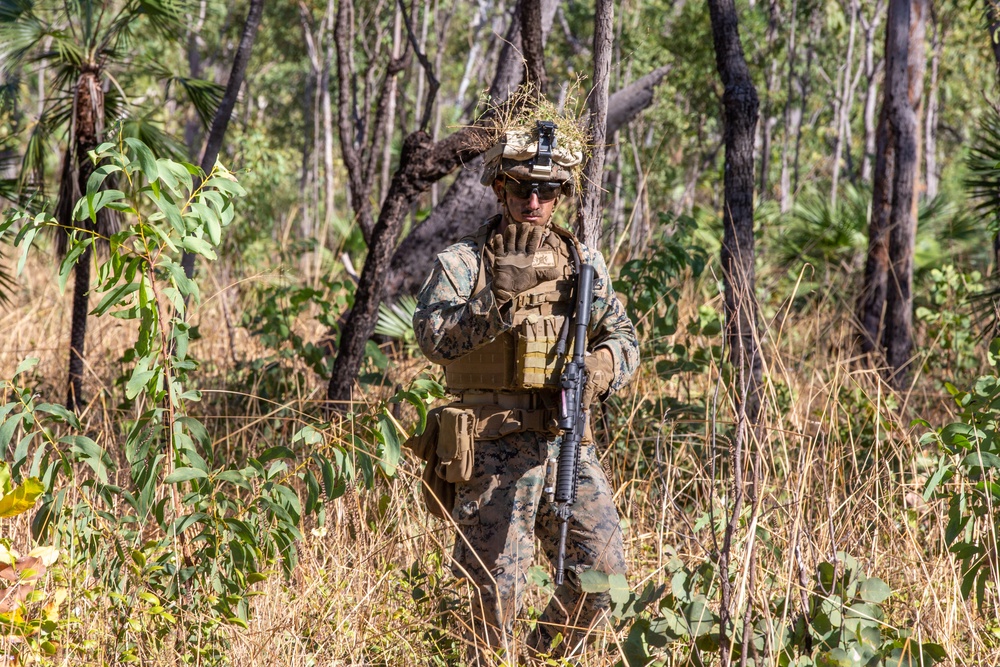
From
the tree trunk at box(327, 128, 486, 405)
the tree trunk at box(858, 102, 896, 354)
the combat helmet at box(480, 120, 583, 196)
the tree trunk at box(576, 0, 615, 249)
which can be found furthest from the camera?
the tree trunk at box(858, 102, 896, 354)

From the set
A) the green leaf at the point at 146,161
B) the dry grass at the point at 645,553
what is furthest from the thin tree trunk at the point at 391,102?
the green leaf at the point at 146,161

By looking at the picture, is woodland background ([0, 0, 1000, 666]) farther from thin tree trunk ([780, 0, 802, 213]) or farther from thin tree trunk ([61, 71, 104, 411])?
thin tree trunk ([780, 0, 802, 213])

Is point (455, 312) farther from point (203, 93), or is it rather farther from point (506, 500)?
point (203, 93)

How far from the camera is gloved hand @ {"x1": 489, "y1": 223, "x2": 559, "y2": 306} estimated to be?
2861 millimetres

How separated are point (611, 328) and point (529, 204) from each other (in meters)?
0.46

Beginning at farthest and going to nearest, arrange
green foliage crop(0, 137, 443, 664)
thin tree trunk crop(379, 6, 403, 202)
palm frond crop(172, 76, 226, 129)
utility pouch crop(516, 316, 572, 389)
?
1. thin tree trunk crop(379, 6, 403, 202)
2. palm frond crop(172, 76, 226, 129)
3. utility pouch crop(516, 316, 572, 389)
4. green foliage crop(0, 137, 443, 664)

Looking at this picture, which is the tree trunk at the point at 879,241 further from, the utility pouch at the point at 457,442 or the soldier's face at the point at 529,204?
the utility pouch at the point at 457,442

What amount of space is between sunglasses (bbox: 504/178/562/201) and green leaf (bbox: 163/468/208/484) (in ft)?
3.87

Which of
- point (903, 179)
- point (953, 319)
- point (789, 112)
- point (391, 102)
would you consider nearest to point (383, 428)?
point (953, 319)

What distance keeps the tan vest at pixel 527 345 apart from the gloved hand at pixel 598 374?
0.26ft

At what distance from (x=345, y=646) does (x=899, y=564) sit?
198 centimetres

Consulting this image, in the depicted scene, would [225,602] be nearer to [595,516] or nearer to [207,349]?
[595,516]

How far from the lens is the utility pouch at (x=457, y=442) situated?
9.30 feet

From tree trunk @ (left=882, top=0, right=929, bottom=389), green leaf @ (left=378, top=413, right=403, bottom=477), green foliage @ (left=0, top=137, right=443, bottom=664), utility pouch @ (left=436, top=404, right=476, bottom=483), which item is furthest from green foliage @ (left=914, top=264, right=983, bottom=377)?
green foliage @ (left=0, top=137, right=443, bottom=664)
